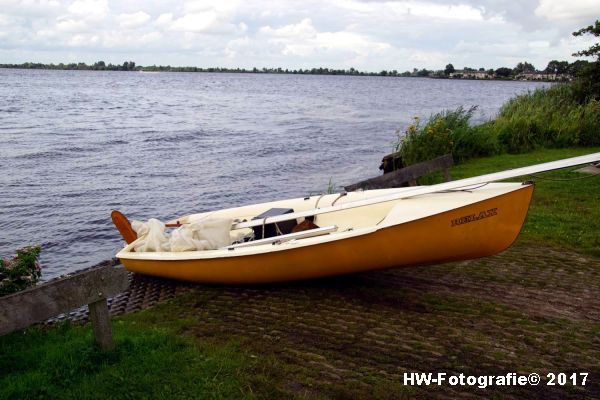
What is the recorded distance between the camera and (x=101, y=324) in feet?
15.9

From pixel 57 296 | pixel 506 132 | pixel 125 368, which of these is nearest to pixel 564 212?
pixel 125 368

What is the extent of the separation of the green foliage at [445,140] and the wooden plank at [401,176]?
11.3ft

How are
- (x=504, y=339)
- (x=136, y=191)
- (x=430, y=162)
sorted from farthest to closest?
(x=136, y=191), (x=430, y=162), (x=504, y=339)

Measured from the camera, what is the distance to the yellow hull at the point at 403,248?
582 centimetres

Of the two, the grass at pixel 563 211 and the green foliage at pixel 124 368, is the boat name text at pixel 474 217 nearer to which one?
the green foliage at pixel 124 368

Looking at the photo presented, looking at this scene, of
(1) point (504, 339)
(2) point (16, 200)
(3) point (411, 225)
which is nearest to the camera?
(1) point (504, 339)

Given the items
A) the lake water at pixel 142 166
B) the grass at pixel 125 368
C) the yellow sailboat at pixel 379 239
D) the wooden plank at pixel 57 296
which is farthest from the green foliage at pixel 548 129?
the wooden plank at pixel 57 296

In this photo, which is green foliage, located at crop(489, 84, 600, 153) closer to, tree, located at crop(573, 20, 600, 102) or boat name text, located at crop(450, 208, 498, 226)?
tree, located at crop(573, 20, 600, 102)

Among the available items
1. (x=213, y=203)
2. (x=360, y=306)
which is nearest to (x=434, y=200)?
(x=360, y=306)

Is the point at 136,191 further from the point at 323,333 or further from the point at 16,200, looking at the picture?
the point at 323,333

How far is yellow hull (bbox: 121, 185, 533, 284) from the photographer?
19.1 ft

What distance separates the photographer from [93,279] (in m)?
4.76

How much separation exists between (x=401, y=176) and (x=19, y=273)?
658 centimetres

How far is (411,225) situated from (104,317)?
3.18 metres
